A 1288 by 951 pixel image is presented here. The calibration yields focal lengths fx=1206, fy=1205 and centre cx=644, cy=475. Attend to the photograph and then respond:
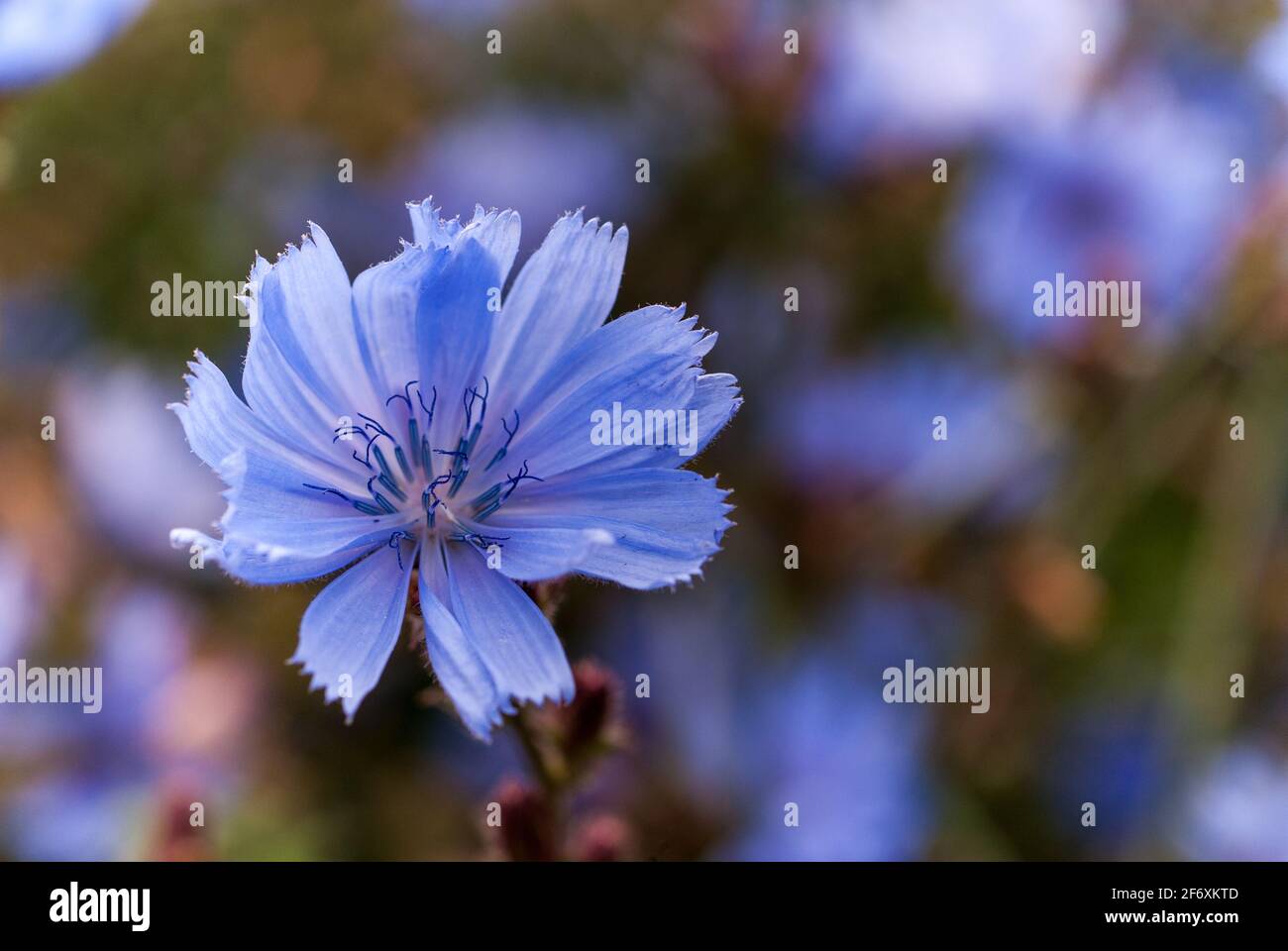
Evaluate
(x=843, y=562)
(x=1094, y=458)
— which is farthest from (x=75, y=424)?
→ (x=1094, y=458)

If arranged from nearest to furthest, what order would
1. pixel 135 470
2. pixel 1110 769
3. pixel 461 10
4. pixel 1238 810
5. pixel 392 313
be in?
1. pixel 392 313
2. pixel 1238 810
3. pixel 135 470
4. pixel 1110 769
5. pixel 461 10

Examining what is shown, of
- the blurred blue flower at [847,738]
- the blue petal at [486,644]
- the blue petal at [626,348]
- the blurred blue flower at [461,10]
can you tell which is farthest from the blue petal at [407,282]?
the blurred blue flower at [461,10]

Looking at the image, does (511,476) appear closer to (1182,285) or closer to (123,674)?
(123,674)

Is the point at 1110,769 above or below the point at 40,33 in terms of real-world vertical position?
below

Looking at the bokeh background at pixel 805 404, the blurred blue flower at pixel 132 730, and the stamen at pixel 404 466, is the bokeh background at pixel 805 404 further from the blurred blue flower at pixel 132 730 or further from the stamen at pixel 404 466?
the stamen at pixel 404 466

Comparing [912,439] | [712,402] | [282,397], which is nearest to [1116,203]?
[912,439]

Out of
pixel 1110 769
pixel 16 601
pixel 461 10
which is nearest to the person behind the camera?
pixel 16 601

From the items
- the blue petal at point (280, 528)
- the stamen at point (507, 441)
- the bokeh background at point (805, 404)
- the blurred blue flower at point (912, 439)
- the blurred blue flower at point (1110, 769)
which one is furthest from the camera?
the blurred blue flower at point (912, 439)

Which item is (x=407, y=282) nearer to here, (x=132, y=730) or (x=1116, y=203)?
(x=132, y=730)
